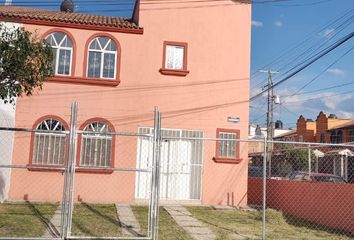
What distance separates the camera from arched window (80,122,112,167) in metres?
16.8

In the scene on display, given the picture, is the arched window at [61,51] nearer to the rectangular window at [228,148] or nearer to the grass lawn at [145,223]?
the grass lawn at [145,223]

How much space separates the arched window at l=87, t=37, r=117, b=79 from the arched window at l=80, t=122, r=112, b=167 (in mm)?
1853

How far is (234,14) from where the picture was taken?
1827 centimetres

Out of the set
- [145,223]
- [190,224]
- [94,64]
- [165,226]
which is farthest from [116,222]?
[94,64]

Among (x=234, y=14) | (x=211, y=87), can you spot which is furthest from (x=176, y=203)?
(x=234, y=14)

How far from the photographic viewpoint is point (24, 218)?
39.2 ft

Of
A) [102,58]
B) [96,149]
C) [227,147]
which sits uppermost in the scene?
[102,58]

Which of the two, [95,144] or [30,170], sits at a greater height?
[95,144]

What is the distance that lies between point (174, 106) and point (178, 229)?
6.71 m

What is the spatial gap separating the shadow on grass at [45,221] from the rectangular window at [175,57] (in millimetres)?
6797

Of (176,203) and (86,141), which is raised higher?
(86,141)

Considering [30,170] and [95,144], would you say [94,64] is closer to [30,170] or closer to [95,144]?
[95,144]

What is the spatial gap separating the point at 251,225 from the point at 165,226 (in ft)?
8.31

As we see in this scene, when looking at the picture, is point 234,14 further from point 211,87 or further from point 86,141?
point 86,141
